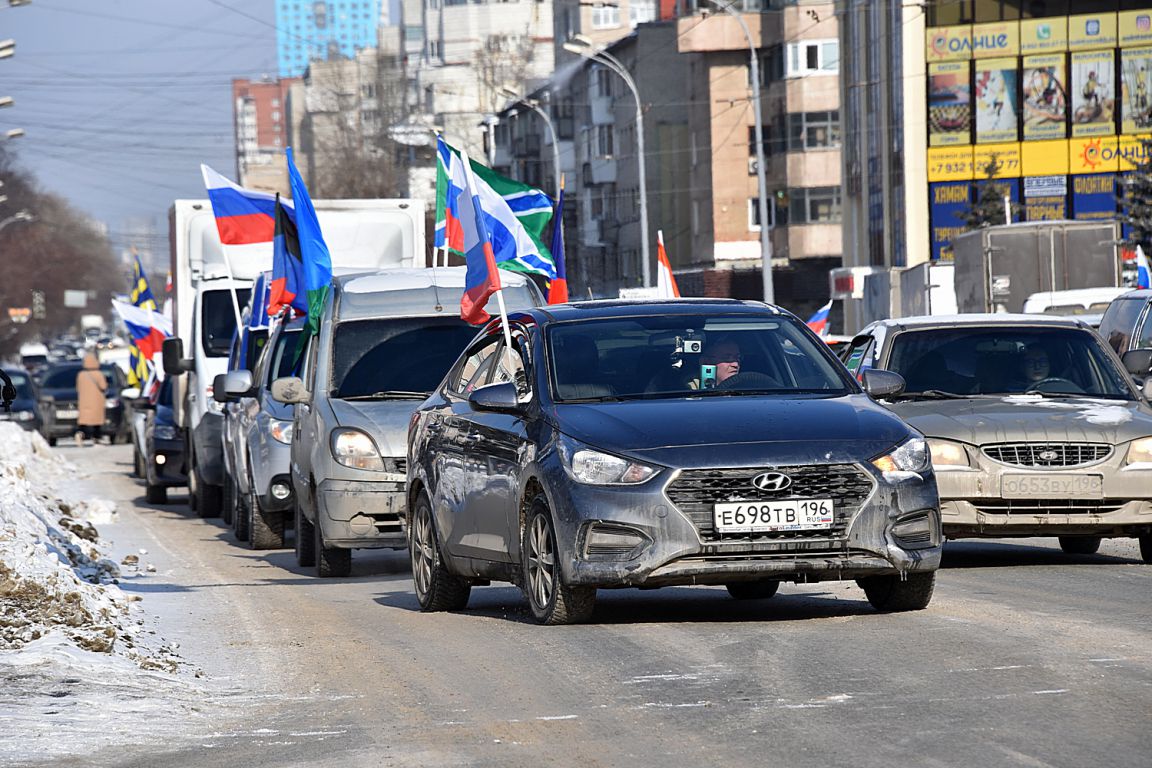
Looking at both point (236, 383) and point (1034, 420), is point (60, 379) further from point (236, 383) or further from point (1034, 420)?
point (1034, 420)

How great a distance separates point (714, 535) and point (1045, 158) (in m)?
59.5

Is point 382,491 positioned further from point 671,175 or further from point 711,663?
point 671,175

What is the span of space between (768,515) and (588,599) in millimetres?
1006

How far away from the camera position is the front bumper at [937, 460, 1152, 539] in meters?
12.5

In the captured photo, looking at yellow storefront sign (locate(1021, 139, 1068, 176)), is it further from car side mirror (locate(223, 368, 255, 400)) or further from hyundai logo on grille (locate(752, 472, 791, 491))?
hyundai logo on grille (locate(752, 472, 791, 491))

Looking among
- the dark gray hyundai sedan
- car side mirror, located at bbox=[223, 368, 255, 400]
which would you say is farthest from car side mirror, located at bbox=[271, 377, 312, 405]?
the dark gray hyundai sedan

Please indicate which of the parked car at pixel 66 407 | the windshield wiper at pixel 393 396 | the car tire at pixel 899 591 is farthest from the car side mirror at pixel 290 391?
the parked car at pixel 66 407

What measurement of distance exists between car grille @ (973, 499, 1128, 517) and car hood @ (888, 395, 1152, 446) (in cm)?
34

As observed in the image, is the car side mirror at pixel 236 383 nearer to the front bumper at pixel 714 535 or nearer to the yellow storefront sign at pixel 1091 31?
the front bumper at pixel 714 535

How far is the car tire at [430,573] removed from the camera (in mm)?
11258

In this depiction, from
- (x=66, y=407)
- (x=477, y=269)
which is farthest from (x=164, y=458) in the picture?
(x=66, y=407)

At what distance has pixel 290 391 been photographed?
48.8 feet

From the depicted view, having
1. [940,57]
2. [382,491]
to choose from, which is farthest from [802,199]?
[382,491]

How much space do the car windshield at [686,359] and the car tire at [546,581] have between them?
1.99 feet
